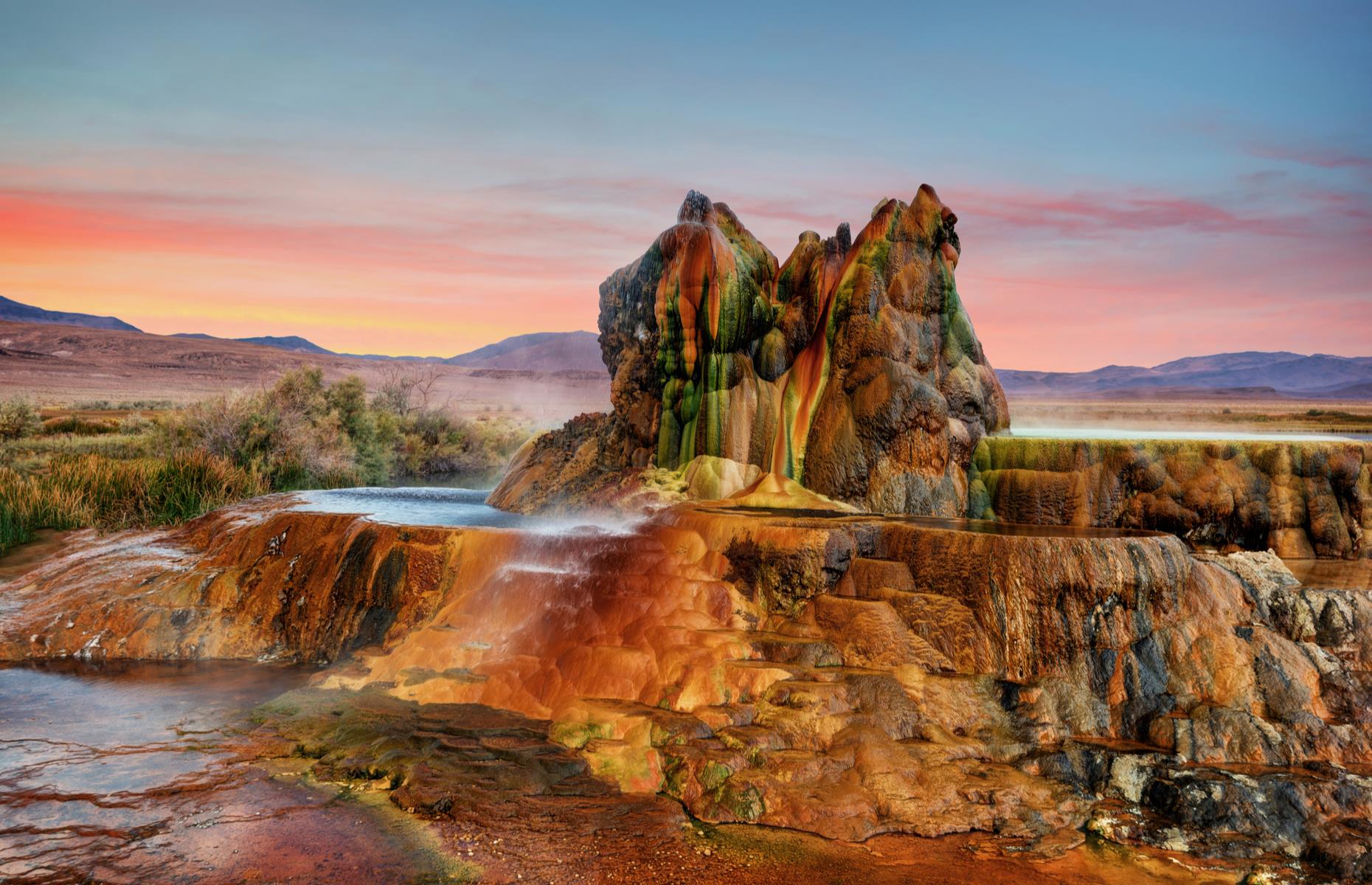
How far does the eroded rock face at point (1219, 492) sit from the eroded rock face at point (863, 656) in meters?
1.32

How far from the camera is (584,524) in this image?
1142 cm

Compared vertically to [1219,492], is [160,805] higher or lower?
lower

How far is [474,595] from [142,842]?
397 cm

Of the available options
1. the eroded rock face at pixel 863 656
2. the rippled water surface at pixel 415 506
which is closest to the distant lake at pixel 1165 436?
the eroded rock face at pixel 863 656

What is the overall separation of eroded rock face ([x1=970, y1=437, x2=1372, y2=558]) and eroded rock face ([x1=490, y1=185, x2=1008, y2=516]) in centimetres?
134

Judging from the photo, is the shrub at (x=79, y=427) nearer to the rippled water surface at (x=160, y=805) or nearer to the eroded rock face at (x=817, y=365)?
the eroded rock face at (x=817, y=365)

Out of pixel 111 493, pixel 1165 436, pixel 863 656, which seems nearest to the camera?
pixel 863 656

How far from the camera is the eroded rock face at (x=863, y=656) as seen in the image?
19.3 ft

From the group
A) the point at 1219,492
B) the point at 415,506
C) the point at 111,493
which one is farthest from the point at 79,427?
the point at 1219,492

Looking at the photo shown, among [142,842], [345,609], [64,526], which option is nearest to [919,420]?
[345,609]

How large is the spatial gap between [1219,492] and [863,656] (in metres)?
5.45

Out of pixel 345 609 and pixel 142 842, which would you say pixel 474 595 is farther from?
pixel 142 842

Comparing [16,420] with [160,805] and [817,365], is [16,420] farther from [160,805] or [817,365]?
[817,365]

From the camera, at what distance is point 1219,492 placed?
392 inches
